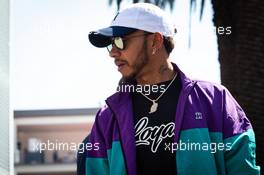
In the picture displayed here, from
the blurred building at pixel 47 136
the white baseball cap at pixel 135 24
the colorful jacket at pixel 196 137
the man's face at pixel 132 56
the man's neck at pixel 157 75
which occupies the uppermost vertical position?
the white baseball cap at pixel 135 24

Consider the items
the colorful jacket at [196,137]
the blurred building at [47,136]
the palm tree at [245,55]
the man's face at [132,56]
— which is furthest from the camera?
the palm tree at [245,55]

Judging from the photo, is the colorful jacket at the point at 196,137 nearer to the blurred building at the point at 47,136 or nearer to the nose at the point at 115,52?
the nose at the point at 115,52

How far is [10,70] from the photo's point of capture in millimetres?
2828

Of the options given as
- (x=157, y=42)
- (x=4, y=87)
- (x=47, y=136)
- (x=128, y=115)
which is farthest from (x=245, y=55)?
(x=128, y=115)

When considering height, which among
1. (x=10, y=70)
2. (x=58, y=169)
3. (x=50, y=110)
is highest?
(x=10, y=70)

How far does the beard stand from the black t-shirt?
0.21ft

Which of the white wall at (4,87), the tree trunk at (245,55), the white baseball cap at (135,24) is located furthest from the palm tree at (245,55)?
the white baseball cap at (135,24)

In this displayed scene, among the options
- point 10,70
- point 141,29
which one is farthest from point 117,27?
point 10,70

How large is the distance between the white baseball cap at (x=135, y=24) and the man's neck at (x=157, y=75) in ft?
0.31

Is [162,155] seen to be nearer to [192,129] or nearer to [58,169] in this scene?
[192,129]

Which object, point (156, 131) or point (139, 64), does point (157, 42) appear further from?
point (156, 131)

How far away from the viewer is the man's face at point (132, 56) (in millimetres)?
1784

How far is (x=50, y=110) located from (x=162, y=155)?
127cm

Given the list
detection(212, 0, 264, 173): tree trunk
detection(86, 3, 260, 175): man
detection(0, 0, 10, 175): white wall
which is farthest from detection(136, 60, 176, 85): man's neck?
detection(212, 0, 264, 173): tree trunk
